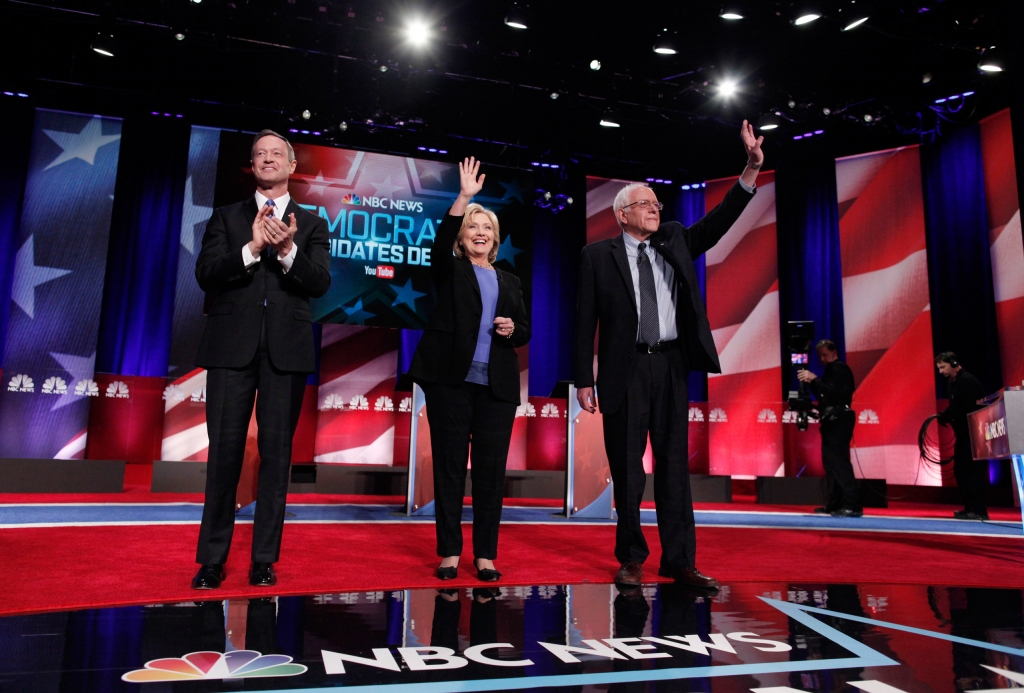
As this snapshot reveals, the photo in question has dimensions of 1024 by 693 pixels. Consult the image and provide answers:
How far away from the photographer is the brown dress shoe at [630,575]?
2504 mm

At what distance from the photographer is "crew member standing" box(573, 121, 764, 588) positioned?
105 inches

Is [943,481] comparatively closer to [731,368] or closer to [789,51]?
[731,368]

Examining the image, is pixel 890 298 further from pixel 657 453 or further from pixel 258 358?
pixel 258 358

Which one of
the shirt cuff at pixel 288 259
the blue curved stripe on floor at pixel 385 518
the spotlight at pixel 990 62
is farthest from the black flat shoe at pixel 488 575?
the spotlight at pixel 990 62

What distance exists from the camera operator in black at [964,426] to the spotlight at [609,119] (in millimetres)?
4927

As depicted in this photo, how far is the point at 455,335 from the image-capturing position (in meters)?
2.70

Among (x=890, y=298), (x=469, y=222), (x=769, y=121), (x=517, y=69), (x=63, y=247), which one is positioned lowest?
(x=469, y=222)

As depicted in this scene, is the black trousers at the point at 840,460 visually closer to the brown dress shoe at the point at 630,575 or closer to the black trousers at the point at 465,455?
the brown dress shoe at the point at 630,575

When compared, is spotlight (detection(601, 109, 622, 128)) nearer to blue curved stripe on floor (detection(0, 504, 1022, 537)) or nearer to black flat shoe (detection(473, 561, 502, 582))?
blue curved stripe on floor (detection(0, 504, 1022, 537))

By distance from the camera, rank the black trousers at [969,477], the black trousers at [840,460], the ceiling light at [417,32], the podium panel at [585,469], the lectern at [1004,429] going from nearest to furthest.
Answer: the lectern at [1004,429], the podium panel at [585,469], the black trousers at [969,477], the black trousers at [840,460], the ceiling light at [417,32]

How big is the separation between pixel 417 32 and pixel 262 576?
22.1ft

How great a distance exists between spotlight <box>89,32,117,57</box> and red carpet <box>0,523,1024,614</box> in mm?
6051

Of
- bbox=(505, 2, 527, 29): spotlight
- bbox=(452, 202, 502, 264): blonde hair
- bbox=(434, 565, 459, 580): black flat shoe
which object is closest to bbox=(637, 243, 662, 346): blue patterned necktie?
bbox=(452, 202, 502, 264): blonde hair

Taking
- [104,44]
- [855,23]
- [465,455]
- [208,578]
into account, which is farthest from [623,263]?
[104,44]
